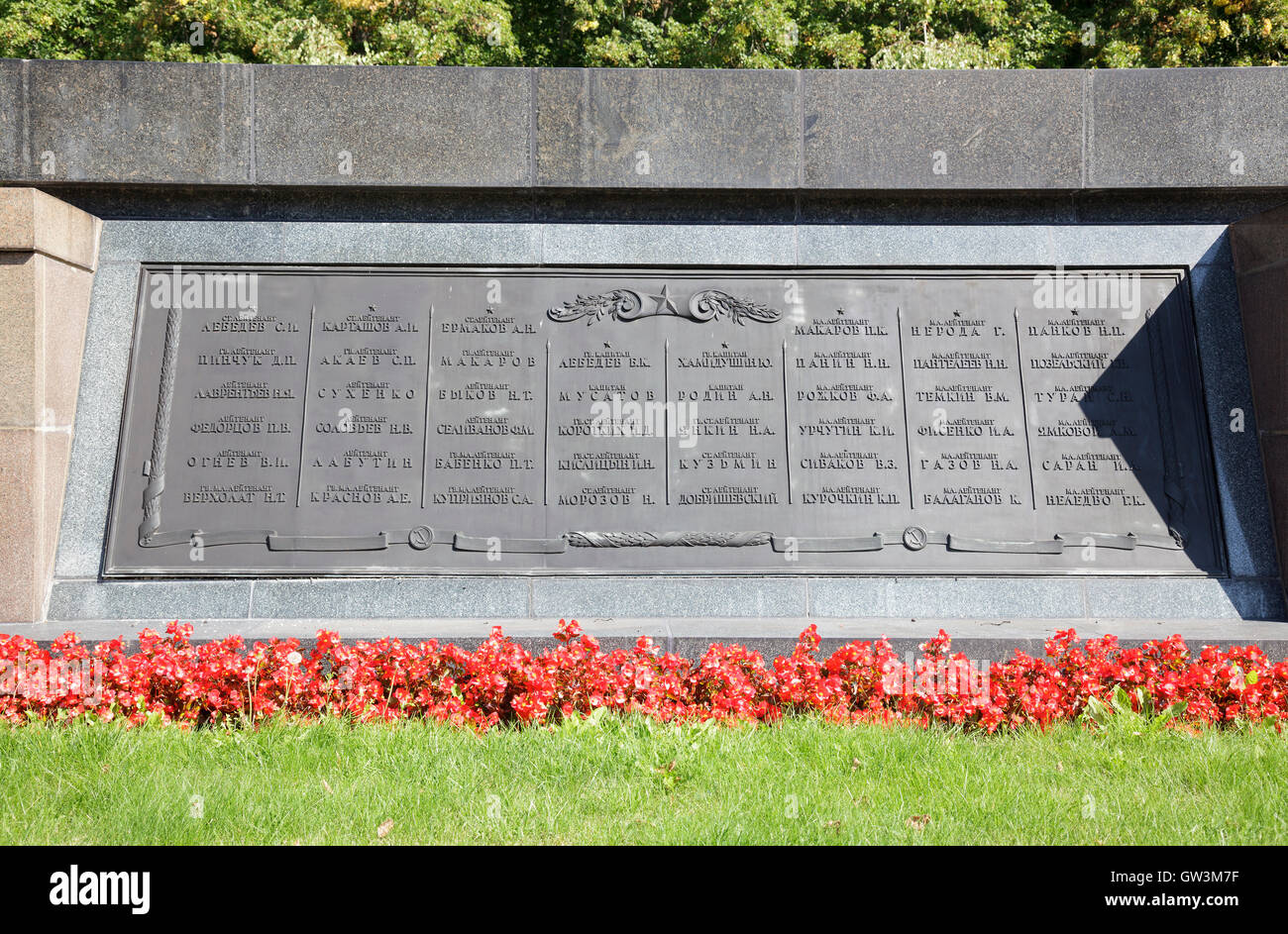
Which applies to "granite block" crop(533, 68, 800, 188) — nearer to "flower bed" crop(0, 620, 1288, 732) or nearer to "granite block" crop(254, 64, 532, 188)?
"granite block" crop(254, 64, 532, 188)

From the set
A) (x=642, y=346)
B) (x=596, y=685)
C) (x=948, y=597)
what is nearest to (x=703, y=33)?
(x=642, y=346)

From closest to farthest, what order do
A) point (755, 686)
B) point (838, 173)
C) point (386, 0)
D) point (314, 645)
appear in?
point (755, 686)
point (314, 645)
point (838, 173)
point (386, 0)

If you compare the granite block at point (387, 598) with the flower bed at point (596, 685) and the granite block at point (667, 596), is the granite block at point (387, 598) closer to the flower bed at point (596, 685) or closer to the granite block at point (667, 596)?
the granite block at point (667, 596)

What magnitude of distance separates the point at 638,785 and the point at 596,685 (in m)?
0.81

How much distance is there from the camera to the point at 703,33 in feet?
57.8

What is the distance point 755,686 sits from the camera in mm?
4703

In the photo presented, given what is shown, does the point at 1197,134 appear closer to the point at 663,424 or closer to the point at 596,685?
A: the point at 663,424

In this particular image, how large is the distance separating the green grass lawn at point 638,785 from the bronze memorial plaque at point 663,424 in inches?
74.6

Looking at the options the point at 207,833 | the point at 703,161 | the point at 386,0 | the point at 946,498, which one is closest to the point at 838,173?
the point at 703,161

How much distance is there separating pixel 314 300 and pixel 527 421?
1.82m

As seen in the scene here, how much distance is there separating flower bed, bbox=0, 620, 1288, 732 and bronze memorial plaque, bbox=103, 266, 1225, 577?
54.1 inches

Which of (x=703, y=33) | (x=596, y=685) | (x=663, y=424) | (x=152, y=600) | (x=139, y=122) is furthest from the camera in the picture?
(x=703, y=33)

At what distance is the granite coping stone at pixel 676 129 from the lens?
6.52 m

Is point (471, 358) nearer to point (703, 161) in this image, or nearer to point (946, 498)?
point (703, 161)
